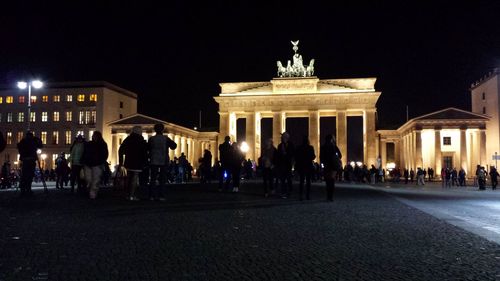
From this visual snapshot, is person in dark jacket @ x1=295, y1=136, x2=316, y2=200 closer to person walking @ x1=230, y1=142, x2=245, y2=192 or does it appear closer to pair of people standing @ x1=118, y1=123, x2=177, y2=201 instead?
person walking @ x1=230, y1=142, x2=245, y2=192

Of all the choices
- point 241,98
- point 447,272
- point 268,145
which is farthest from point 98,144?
point 241,98

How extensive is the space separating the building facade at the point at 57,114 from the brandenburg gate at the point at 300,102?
774 inches

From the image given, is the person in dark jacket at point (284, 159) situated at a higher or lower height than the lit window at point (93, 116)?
lower

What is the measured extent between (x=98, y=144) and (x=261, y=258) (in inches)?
412

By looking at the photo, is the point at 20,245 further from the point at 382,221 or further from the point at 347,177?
the point at 347,177

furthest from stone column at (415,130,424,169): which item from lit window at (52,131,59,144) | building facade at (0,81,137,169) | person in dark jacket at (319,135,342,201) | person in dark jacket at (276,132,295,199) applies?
lit window at (52,131,59,144)

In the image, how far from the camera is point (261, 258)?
609 centimetres

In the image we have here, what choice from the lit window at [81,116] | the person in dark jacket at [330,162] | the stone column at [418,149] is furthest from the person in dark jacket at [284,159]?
the lit window at [81,116]

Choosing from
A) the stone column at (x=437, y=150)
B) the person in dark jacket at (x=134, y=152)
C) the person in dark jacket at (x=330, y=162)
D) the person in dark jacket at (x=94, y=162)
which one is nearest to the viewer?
the person in dark jacket at (x=134, y=152)

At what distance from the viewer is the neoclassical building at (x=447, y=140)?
2502 inches

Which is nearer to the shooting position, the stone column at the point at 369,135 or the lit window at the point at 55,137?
the stone column at the point at 369,135

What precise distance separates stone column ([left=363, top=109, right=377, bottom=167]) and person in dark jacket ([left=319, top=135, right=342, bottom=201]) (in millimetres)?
53916

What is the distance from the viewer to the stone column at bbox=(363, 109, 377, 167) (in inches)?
2685

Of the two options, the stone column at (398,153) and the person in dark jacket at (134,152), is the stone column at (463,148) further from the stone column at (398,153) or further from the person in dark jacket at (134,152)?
the person in dark jacket at (134,152)
